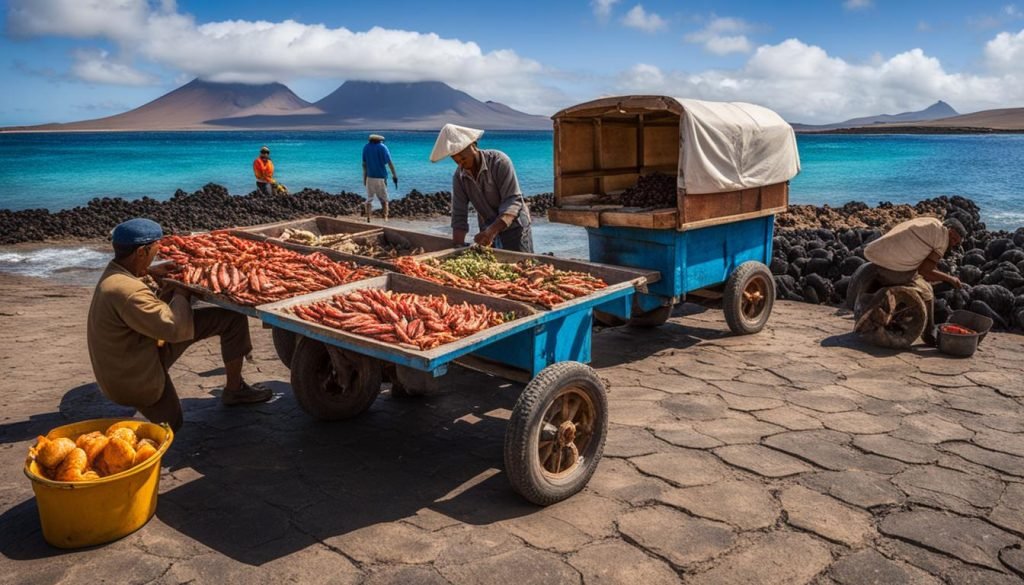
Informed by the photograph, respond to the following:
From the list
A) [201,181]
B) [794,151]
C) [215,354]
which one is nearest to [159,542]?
[215,354]

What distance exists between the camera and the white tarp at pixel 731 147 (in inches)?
263

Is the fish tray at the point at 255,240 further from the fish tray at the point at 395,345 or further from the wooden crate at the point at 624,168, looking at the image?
the wooden crate at the point at 624,168

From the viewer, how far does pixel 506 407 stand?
19.8ft

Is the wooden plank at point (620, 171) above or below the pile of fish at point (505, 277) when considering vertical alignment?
above

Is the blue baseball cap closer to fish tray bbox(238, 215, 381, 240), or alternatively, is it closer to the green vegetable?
the green vegetable

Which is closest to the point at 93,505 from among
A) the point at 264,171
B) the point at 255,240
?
the point at 255,240

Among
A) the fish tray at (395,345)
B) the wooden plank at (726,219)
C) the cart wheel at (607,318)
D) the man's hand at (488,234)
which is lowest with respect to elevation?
the cart wheel at (607,318)

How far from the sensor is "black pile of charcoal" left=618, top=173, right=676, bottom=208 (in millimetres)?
7777

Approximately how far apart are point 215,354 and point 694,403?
475 cm

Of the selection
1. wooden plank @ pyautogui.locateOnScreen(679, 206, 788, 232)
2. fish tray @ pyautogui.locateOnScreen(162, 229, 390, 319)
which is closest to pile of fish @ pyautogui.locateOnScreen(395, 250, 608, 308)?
fish tray @ pyautogui.locateOnScreen(162, 229, 390, 319)

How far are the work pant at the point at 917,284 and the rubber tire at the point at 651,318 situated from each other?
2238 millimetres

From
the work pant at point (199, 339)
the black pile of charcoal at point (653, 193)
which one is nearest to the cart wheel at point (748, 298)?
the black pile of charcoal at point (653, 193)

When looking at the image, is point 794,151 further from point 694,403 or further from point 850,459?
point 850,459

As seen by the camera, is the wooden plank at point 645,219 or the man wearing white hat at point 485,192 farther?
the man wearing white hat at point 485,192
